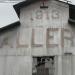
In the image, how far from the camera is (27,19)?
640 inches

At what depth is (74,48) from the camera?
15.5 m

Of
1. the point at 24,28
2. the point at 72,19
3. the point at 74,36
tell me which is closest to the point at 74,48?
the point at 74,36

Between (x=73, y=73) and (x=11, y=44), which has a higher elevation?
(x=11, y=44)

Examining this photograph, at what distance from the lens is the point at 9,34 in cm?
1623

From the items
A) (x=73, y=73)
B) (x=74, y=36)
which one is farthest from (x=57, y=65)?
(x=74, y=36)

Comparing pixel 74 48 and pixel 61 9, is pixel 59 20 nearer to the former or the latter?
pixel 61 9

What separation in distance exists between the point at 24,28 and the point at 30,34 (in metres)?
0.57

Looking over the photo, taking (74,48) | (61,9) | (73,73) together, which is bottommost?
(73,73)

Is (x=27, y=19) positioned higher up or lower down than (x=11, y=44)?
higher up

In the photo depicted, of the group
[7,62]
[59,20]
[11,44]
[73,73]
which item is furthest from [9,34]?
[73,73]

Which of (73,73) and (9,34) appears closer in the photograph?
(73,73)

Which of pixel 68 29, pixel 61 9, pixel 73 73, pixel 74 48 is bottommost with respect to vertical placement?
pixel 73 73

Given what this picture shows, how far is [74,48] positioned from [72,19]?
194 cm

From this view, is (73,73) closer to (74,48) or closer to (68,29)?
(74,48)
